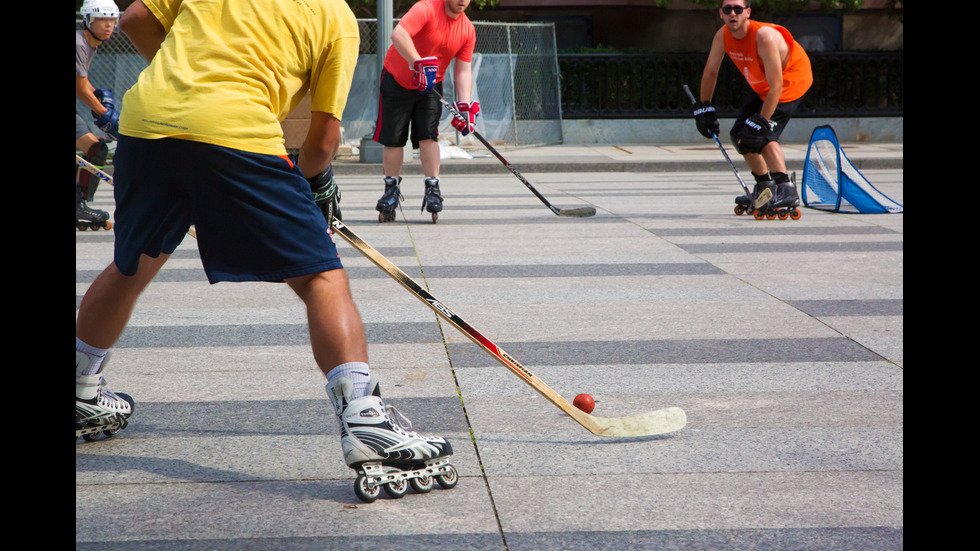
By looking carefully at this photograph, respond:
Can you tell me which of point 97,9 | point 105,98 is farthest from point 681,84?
point 97,9

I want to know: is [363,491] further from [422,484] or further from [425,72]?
[425,72]

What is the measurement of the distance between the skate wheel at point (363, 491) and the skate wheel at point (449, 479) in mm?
210

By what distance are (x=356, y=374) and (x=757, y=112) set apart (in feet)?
24.7

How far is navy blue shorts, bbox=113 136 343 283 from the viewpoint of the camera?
290cm

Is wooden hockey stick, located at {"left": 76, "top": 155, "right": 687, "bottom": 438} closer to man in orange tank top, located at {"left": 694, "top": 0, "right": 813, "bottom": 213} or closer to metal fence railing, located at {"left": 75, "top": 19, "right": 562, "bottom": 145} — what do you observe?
man in orange tank top, located at {"left": 694, "top": 0, "right": 813, "bottom": 213}

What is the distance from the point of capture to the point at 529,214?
1012cm

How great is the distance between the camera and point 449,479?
3125 mm

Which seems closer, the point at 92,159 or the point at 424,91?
the point at 92,159

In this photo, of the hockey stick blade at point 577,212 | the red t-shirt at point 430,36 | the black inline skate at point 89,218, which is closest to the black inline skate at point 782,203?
the hockey stick blade at point 577,212

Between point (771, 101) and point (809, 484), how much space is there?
6.65 metres
